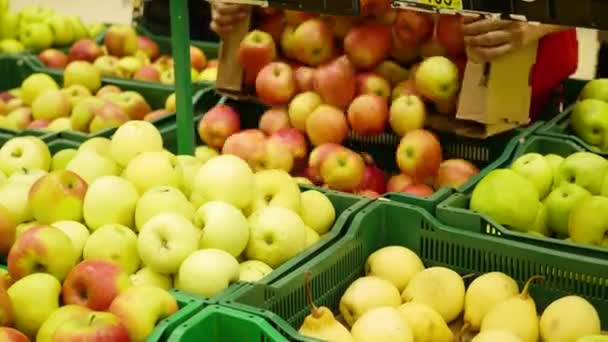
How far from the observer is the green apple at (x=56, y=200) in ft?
6.42

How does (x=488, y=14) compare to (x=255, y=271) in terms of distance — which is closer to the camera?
(x=488, y=14)

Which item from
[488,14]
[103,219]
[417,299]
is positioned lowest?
[417,299]

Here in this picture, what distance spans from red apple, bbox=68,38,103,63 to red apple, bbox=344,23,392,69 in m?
1.65

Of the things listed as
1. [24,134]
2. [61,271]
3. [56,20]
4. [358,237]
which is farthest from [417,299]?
[56,20]

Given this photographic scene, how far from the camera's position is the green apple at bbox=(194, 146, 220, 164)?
252 cm

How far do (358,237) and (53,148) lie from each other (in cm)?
111

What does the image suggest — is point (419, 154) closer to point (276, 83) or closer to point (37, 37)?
point (276, 83)

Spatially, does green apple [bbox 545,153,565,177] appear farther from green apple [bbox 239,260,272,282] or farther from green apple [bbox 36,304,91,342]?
green apple [bbox 36,304,91,342]

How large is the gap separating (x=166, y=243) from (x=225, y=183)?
232 millimetres

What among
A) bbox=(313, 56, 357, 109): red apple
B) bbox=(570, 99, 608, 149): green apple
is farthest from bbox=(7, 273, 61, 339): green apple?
bbox=(570, 99, 608, 149): green apple

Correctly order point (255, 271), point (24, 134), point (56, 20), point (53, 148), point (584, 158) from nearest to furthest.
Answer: point (255, 271)
point (584, 158)
point (53, 148)
point (24, 134)
point (56, 20)

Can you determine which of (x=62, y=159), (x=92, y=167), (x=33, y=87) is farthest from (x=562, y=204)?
(x=33, y=87)

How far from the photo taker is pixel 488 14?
1684 mm

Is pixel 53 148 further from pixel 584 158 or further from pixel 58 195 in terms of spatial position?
pixel 584 158
